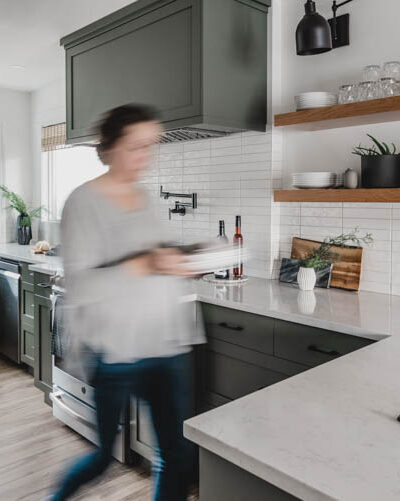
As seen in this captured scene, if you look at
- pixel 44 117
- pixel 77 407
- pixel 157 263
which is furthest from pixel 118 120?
pixel 44 117

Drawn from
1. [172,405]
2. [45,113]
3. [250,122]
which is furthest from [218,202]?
[45,113]

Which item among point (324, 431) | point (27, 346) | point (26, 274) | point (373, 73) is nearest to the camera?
point (324, 431)

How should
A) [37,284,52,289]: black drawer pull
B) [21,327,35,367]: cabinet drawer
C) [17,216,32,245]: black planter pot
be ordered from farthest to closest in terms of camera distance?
[17,216,32,245]: black planter pot, [21,327,35,367]: cabinet drawer, [37,284,52,289]: black drawer pull

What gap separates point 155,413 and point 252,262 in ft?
4.57

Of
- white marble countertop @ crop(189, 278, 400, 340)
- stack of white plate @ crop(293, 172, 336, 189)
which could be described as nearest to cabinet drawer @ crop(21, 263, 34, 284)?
white marble countertop @ crop(189, 278, 400, 340)

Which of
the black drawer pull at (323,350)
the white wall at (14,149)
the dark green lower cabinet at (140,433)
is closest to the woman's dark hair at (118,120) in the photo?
the black drawer pull at (323,350)

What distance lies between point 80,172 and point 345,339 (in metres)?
3.56

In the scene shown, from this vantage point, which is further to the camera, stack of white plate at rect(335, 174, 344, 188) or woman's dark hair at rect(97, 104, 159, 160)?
stack of white plate at rect(335, 174, 344, 188)

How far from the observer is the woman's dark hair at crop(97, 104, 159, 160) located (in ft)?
5.33

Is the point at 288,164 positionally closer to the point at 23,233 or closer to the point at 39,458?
the point at 39,458

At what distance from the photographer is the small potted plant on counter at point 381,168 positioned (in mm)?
2217

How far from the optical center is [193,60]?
2.62 m

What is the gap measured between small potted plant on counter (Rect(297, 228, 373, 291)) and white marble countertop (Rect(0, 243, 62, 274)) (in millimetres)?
1397

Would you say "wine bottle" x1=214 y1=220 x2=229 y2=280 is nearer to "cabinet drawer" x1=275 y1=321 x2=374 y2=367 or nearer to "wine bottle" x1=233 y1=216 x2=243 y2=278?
"wine bottle" x1=233 y1=216 x2=243 y2=278
